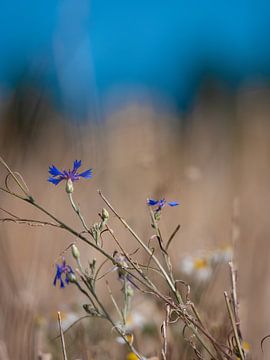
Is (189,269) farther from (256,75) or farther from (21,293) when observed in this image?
(256,75)

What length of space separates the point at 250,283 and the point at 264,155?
2.88 meters

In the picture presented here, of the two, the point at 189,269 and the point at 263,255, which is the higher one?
the point at 263,255

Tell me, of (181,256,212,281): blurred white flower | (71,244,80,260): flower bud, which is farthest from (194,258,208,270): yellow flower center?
(71,244,80,260): flower bud

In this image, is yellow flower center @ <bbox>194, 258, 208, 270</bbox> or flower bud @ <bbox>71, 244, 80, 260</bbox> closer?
flower bud @ <bbox>71, 244, 80, 260</bbox>

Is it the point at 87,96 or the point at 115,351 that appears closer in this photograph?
the point at 115,351

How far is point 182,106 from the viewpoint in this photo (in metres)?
8.95

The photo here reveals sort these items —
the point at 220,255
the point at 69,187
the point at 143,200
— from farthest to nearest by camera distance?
the point at 143,200
the point at 220,255
the point at 69,187

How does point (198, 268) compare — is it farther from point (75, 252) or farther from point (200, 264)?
point (75, 252)

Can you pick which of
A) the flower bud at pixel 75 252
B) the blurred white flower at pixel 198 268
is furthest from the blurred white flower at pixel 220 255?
the flower bud at pixel 75 252

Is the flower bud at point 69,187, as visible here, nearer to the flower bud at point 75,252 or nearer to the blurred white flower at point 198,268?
the flower bud at point 75,252

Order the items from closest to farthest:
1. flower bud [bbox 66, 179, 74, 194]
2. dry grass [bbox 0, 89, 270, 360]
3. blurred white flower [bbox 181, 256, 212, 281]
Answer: flower bud [bbox 66, 179, 74, 194] → dry grass [bbox 0, 89, 270, 360] → blurred white flower [bbox 181, 256, 212, 281]

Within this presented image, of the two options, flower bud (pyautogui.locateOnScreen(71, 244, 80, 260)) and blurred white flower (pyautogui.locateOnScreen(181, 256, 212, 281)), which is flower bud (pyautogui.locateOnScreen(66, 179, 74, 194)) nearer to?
flower bud (pyautogui.locateOnScreen(71, 244, 80, 260))

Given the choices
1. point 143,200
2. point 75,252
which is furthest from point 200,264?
point 143,200

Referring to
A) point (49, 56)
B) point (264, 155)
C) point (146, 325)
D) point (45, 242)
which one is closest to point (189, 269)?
point (146, 325)
